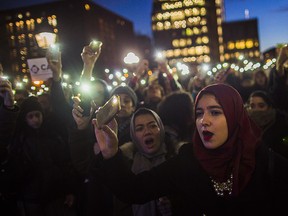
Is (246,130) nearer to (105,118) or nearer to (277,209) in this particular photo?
(277,209)

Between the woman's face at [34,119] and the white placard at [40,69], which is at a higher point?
the white placard at [40,69]

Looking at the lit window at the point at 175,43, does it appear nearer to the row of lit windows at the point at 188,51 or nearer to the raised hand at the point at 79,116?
the row of lit windows at the point at 188,51

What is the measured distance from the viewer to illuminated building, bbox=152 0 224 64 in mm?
138125

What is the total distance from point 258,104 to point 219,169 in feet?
10.3

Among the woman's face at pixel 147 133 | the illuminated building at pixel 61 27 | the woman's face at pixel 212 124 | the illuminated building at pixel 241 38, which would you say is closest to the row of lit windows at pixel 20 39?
the illuminated building at pixel 61 27

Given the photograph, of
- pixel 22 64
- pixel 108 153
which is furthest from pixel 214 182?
pixel 22 64

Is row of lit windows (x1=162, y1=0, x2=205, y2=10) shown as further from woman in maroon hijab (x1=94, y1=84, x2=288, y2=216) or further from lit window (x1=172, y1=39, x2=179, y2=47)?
woman in maroon hijab (x1=94, y1=84, x2=288, y2=216)

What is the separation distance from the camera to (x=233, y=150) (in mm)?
2414

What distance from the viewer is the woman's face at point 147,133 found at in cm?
361

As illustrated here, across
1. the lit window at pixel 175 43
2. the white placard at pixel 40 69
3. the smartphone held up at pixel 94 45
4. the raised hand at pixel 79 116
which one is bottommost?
the raised hand at pixel 79 116

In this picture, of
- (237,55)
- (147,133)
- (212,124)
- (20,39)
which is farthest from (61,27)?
(237,55)

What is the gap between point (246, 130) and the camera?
242 centimetres

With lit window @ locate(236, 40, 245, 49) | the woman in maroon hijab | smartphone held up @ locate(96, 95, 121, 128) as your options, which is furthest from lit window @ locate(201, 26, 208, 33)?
smartphone held up @ locate(96, 95, 121, 128)

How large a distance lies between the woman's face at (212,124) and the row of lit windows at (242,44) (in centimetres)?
15747
